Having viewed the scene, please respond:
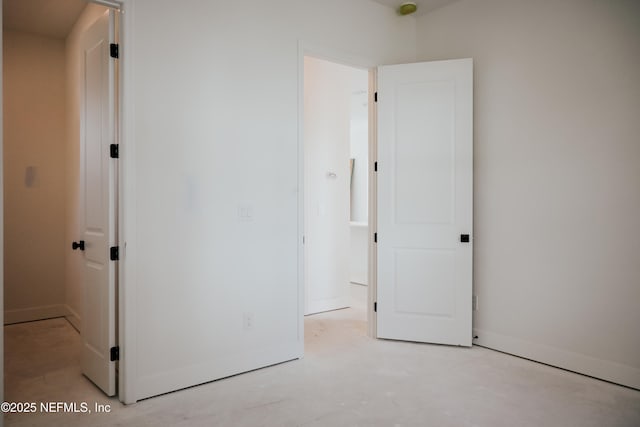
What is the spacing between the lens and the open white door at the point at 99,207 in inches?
99.7

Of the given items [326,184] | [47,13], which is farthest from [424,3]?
[47,13]

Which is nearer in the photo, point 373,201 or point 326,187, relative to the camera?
point 373,201

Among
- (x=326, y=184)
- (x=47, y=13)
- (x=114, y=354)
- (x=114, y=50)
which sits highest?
(x=47, y=13)

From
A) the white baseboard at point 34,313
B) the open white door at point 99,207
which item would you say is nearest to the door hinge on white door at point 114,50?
the open white door at point 99,207

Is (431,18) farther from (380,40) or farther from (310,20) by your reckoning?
(310,20)

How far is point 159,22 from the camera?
2576 mm

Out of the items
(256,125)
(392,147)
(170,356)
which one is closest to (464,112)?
(392,147)

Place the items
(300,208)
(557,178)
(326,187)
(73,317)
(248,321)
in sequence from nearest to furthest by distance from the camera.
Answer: (248,321)
(557,178)
(300,208)
(73,317)
(326,187)

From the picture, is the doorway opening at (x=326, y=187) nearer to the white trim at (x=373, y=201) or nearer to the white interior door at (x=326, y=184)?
the white interior door at (x=326, y=184)

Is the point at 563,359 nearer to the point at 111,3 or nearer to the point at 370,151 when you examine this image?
the point at 370,151

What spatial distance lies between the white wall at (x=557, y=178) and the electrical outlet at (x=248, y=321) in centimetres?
194

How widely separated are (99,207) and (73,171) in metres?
1.84

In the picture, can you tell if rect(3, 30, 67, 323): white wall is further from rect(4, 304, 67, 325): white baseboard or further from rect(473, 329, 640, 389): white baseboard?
rect(473, 329, 640, 389): white baseboard

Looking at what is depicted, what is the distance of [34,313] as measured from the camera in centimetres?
448
